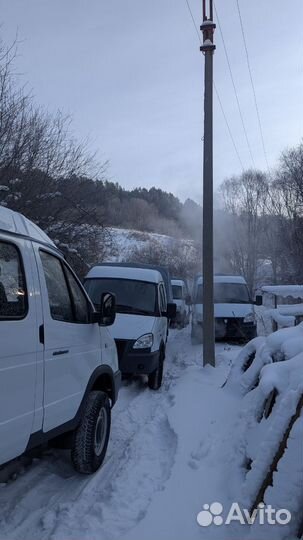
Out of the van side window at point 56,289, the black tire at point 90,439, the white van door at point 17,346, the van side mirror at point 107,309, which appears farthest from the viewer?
the van side mirror at point 107,309

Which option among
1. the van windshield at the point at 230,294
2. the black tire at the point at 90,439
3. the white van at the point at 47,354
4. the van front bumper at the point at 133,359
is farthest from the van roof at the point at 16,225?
the van windshield at the point at 230,294

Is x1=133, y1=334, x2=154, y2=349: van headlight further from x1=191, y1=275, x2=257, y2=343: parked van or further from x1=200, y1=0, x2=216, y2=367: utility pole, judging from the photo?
x1=191, y1=275, x2=257, y2=343: parked van

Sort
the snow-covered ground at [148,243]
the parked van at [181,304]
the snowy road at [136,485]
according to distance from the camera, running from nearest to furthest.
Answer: the snowy road at [136,485]
the parked van at [181,304]
the snow-covered ground at [148,243]

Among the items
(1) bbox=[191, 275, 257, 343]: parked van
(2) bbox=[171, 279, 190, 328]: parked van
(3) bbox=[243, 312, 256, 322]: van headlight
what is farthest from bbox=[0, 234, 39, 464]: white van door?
(2) bbox=[171, 279, 190, 328]: parked van

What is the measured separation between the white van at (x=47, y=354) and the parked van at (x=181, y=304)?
15320 mm

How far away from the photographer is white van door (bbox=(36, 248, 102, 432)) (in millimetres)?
3824

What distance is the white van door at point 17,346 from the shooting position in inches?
125

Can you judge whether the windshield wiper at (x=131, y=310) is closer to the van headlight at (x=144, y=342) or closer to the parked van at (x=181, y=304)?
the van headlight at (x=144, y=342)

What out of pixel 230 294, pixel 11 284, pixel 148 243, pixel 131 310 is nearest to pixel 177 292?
pixel 230 294

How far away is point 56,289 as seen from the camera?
13.8 feet

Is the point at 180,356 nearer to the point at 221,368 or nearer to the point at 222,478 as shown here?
the point at 221,368

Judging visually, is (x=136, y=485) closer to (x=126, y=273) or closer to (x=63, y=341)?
(x=63, y=341)

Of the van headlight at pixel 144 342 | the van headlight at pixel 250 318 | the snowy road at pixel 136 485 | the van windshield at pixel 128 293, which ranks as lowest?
the snowy road at pixel 136 485

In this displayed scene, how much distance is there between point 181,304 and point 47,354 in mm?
18283
